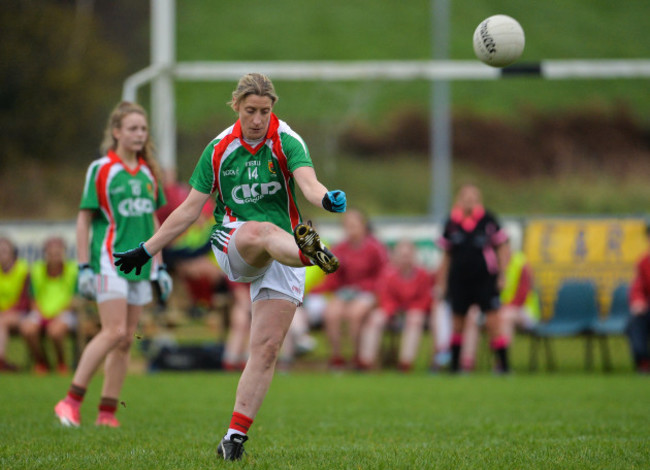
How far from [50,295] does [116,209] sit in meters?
6.94

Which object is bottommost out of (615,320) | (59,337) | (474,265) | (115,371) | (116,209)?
(59,337)

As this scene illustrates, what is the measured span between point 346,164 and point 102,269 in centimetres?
1863

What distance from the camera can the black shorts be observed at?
11711mm

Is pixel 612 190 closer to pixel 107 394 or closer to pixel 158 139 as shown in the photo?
pixel 158 139

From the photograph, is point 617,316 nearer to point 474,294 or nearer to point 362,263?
point 474,294

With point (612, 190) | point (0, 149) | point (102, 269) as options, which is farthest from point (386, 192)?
point (102, 269)

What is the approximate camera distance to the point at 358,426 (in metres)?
6.68

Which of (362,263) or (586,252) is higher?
(586,252)

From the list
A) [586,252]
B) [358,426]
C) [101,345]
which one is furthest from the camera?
[586,252]

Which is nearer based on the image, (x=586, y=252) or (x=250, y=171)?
(x=250, y=171)

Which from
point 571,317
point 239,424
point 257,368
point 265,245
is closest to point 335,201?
point 265,245

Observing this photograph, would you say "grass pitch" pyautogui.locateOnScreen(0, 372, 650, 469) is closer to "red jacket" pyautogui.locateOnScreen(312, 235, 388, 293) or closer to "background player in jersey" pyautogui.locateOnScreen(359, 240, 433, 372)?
"background player in jersey" pyautogui.locateOnScreen(359, 240, 433, 372)

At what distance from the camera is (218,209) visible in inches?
207

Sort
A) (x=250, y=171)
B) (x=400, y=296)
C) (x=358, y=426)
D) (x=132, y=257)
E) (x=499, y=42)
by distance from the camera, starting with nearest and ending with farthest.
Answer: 1. (x=132, y=257)
2. (x=250, y=171)
3. (x=358, y=426)
4. (x=499, y=42)
5. (x=400, y=296)
